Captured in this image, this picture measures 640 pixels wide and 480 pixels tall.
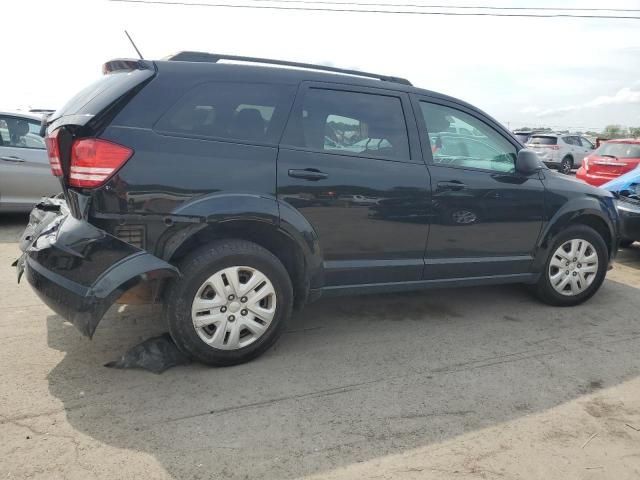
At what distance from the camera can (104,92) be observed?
2.94 m

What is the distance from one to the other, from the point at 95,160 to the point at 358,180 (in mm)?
1642

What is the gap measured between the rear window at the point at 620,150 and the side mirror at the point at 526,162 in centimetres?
977

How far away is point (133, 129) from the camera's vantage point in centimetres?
281

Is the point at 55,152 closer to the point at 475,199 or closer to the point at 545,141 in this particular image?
the point at 475,199

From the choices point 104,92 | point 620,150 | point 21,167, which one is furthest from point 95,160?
point 620,150

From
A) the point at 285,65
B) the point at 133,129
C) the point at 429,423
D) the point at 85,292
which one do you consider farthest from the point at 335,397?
the point at 285,65

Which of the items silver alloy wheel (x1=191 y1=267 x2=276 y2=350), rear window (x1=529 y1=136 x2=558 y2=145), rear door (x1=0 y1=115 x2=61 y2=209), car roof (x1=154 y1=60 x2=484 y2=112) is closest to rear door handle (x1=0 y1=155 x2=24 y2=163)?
rear door (x1=0 y1=115 x2=61 y2=209)

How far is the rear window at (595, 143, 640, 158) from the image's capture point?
468 inches

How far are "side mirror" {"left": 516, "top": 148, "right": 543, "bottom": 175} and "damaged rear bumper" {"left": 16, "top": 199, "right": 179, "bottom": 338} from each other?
111 inches

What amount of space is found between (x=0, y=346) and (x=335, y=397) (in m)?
2.29

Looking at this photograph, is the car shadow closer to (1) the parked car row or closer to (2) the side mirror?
(2) the side mirror

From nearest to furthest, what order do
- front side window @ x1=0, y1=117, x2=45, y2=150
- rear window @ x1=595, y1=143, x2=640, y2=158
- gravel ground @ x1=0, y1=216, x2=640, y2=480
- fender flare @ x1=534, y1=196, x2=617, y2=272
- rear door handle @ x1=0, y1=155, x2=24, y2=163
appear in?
gravel ground @ x1=0, y1=216, x2=640, y2=480 → fender flare @ x1=534, y1=196, x2=617, y2=272 → rear door handle @ x1=0, y1=155, x2=24, y2=163 → front side window @ x1=0, y1=117, x2=45, y2=150 → rear window @ x1=595, y1=143, x2=640, y2=158

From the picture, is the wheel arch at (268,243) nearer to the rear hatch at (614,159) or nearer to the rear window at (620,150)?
the rear hatch at (614,159)

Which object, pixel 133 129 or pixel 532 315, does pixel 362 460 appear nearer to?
pixel 133 129
